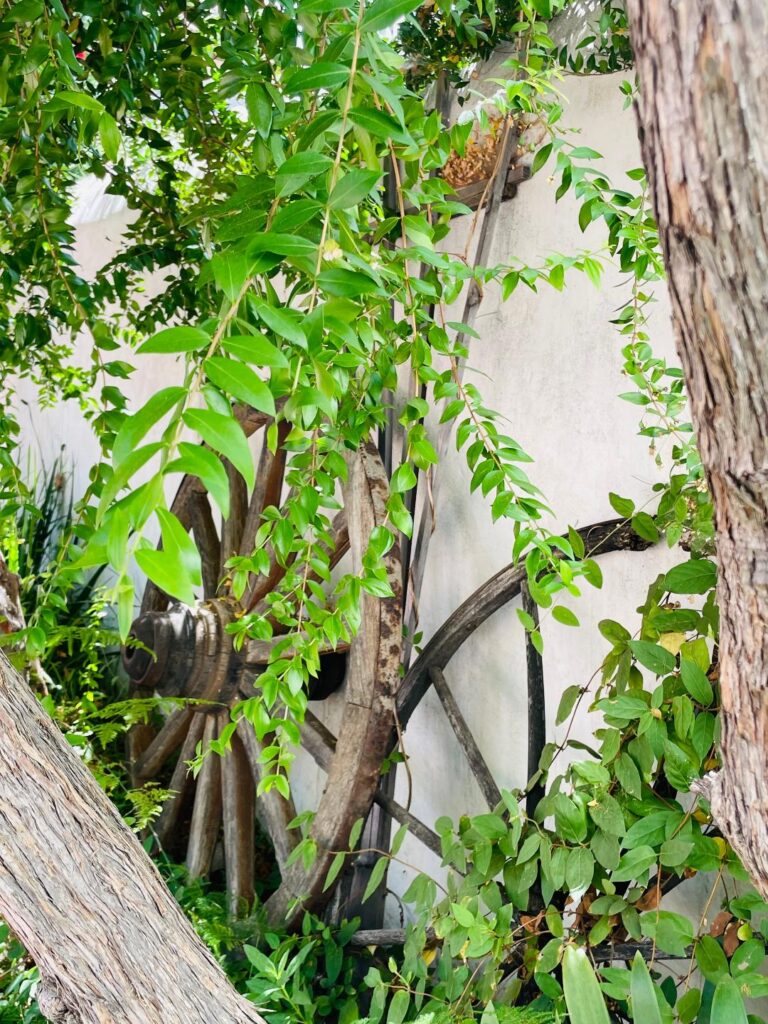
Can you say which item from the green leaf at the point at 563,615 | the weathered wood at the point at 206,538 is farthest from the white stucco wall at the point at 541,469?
the weathered wood at the point at 206,538

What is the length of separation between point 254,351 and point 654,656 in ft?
2.43

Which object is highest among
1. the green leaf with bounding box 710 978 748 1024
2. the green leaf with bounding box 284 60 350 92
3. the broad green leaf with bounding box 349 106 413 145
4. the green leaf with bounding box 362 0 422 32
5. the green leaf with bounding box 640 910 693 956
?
the green leaf with bounding box 362 0 422 32

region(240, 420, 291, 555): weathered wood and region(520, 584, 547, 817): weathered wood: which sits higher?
region(240, 420, 291, 555): weathered wood

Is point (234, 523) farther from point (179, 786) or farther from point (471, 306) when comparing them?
point (471, 306)

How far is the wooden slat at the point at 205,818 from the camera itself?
218cm

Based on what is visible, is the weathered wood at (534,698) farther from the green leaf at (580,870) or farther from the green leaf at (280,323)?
the green leaf at (280,323)

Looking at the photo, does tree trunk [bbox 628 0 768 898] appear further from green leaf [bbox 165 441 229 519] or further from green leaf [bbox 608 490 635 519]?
green leaf [bbox 608 490 635 519]

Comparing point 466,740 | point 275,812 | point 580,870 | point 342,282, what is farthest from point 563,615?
point 275,812

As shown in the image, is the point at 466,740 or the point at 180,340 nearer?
the point at 180,340

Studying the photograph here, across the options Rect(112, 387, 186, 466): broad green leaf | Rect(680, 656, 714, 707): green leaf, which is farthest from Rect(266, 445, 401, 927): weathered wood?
Rect(112, 387, 186, 466): broad green leaf

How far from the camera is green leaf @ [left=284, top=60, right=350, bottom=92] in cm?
53

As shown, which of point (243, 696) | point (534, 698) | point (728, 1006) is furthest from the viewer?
point (243, 696)

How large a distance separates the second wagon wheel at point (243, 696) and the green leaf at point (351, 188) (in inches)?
34.5

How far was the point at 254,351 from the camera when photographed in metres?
0.43
